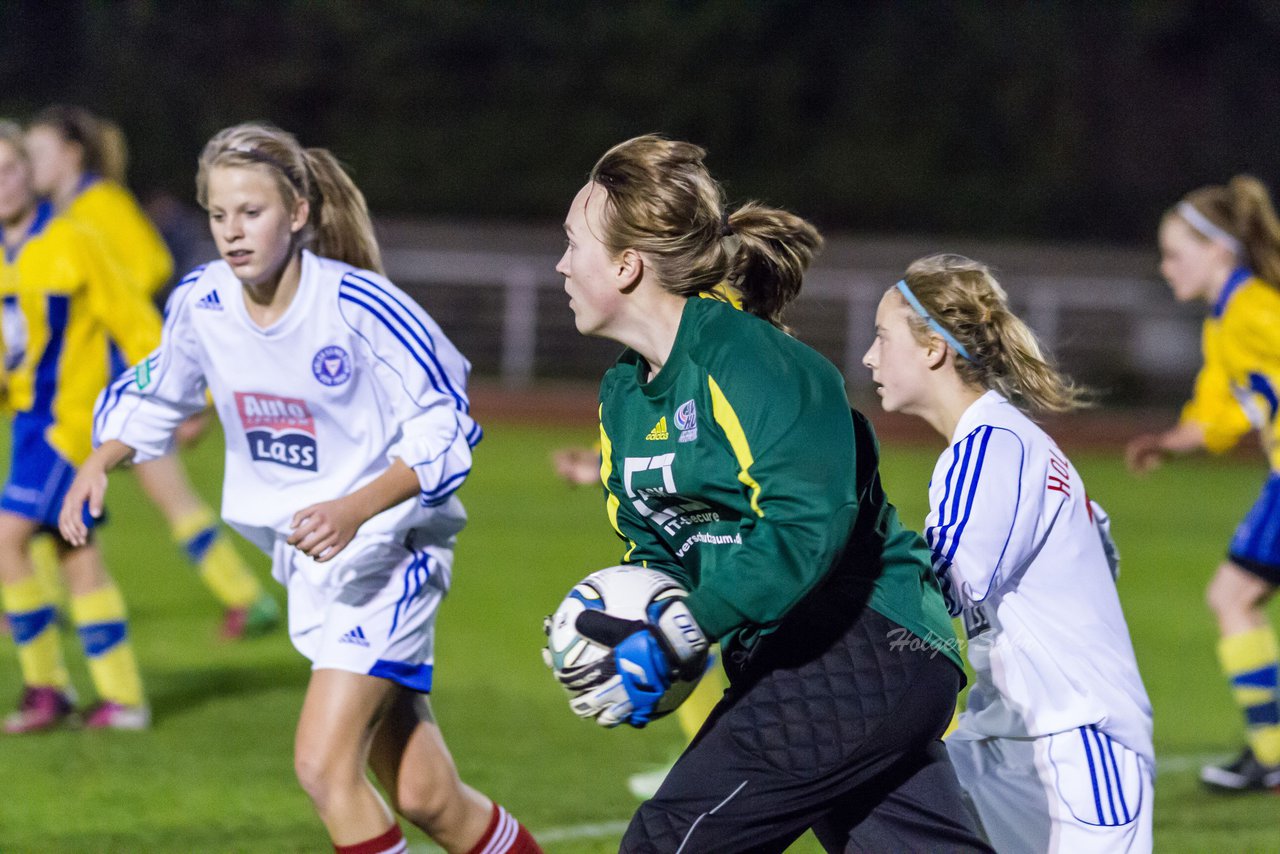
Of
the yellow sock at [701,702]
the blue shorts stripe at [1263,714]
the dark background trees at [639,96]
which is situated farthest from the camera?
the dark background trees at [639,96]

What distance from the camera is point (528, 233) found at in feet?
86.6

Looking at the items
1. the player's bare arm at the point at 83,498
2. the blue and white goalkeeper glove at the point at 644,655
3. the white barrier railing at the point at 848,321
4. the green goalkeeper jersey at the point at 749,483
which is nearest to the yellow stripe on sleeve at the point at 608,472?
the green goalkeeper jersey at the point at 749,483

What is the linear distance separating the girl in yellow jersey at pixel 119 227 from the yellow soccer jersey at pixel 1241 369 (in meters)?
4.14

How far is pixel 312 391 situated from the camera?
13.0 feet

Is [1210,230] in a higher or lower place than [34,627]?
higher

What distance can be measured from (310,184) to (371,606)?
3.35ft

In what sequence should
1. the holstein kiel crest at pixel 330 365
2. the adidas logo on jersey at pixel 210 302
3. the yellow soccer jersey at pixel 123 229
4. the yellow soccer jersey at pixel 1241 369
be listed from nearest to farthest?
the holstein kiel crest at pixel 330 365 < the adidas logo on jersey at pixel 210 302 < the yellow soccer jersey at pixel 1241 369 < the yellow soccer jersey at pixel 123 229

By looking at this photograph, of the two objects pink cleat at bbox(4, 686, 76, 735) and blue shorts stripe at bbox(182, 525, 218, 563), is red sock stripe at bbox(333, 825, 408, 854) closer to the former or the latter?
pink cleat at bbox(4, 686, 76, 735)

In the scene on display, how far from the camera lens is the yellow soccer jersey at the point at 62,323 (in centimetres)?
624

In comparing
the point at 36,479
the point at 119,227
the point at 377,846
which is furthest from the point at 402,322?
the point at 119,227

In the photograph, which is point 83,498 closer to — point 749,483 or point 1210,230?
point 749,483

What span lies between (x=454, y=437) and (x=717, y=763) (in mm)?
1160

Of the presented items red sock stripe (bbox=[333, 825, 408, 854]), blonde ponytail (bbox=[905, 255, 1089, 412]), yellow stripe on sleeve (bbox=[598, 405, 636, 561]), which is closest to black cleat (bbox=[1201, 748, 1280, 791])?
blonde ponytail (bbox=[905, 255, 1089, 412])

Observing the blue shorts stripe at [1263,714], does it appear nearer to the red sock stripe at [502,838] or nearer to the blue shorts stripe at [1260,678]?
the blue shorts stripe at [1260,678]
